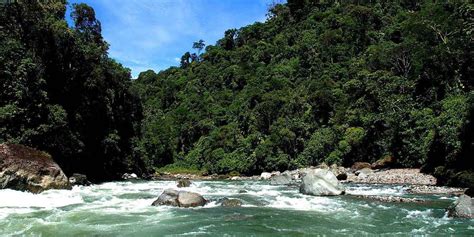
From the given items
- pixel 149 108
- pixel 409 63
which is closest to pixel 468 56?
pixel 409 63

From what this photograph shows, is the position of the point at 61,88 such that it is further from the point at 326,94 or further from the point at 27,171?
the point at 326,94

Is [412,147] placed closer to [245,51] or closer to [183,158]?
[183,158]

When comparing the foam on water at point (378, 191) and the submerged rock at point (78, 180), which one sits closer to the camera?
the foam on water at point (378, 191)

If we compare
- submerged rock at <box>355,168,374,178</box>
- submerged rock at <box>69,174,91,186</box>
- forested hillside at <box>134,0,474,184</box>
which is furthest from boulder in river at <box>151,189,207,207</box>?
submerged rock at <box>355,168,374,178</box>

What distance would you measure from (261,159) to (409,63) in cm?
2195

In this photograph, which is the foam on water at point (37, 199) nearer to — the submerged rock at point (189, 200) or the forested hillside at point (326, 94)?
the submerged rock at point (189, 200)

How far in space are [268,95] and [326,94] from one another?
29.9 feet

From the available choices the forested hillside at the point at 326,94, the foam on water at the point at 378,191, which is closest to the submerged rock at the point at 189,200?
the foam on water at the point at 378,191

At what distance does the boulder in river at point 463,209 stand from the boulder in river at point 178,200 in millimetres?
9391

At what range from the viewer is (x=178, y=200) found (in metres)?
17.0

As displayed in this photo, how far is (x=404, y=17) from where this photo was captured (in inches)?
2798

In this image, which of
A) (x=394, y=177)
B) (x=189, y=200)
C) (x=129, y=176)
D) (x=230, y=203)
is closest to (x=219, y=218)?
(x=189, y=200)

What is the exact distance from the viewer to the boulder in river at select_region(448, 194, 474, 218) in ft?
46.1

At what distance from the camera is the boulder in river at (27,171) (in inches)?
766
